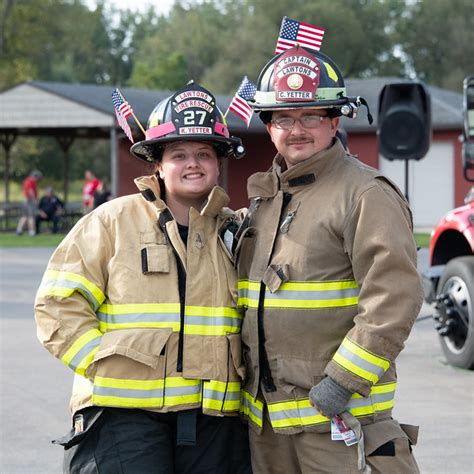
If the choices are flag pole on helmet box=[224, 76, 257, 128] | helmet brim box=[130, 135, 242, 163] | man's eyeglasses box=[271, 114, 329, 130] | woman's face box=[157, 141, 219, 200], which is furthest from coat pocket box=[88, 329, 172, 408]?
flag pole on helmet box=[224, 76, 257, 128]

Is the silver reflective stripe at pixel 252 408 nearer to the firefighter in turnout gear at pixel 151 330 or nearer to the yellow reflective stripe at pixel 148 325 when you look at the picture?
the firefighter in turnout gear at pixel 151 330

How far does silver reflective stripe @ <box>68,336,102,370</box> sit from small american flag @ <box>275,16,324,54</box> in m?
1.26

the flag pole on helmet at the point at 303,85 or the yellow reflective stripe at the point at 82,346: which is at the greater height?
the flag pole on helmet at the point at 303,85

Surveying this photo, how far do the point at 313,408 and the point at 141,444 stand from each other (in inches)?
24.0

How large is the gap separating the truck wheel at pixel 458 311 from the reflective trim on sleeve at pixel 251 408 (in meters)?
4.72

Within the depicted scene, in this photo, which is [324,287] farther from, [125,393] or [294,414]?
[125,393]

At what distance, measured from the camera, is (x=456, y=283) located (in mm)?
8469

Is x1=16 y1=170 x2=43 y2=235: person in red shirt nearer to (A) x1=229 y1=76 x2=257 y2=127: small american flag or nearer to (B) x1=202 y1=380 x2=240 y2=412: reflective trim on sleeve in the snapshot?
(A) x1=229 y1=76 x2=257 y2=127: small american flag

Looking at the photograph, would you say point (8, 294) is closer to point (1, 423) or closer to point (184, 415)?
point (1, 423)

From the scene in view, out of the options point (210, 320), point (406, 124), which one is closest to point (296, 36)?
point (210, 320)

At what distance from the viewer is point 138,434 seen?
3.57 meters

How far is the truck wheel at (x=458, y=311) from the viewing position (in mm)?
8242

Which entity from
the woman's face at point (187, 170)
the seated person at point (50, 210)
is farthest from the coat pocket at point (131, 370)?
the seated person at point (50, 210)

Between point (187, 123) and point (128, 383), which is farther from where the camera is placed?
point (187, 123)
